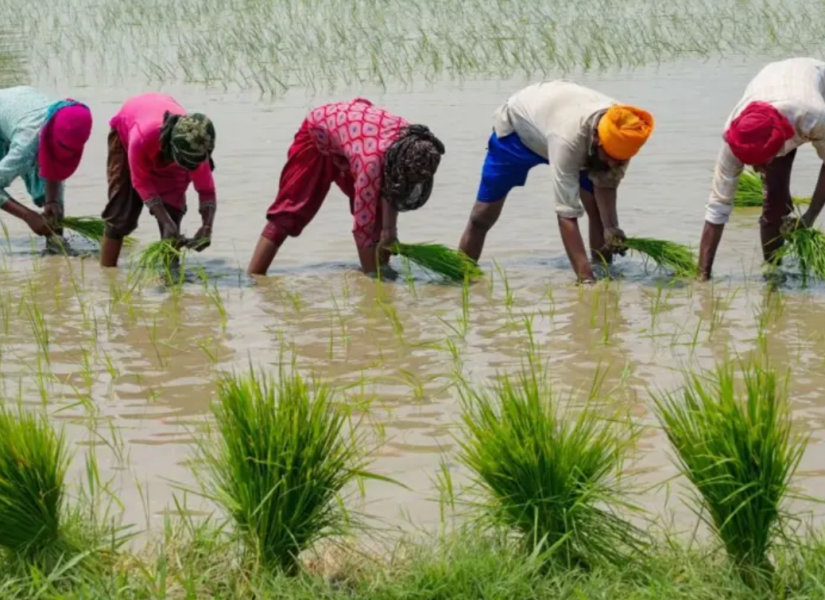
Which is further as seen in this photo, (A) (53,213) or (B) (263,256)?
(A) (53,213)

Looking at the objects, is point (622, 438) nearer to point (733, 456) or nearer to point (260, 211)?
point (733, 456)

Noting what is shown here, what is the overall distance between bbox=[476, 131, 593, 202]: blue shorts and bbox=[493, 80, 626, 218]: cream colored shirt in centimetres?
5

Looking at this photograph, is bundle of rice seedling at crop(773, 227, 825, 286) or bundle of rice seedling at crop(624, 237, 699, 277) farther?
bundle of rice seedling at crop(624, 237, 699, 277)

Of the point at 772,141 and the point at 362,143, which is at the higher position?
the point at 772,141

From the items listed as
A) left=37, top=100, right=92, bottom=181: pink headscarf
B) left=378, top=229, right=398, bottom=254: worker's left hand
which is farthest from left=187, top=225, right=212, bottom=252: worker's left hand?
left=37, top=100, right=92, bottom=181: pink headscarf

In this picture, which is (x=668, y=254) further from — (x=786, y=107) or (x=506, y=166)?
(x=786, y=107)

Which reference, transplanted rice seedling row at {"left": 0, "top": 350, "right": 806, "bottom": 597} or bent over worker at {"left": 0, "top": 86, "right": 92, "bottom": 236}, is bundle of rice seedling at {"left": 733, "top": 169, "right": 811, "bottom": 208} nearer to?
bent over worker at {"left": 0, "top": 86, "right": 92, "bottom": 236}

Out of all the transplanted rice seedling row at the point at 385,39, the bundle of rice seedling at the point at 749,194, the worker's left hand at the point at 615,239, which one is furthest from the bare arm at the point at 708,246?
the transplanted rice seedling row at the point at 385,39

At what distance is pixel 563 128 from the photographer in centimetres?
518

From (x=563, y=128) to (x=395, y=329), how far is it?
41.8 inches

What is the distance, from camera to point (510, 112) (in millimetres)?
5555

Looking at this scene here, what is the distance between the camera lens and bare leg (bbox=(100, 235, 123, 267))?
6043 millimetres

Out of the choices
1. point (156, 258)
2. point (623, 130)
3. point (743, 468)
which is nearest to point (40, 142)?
point (156, 258)

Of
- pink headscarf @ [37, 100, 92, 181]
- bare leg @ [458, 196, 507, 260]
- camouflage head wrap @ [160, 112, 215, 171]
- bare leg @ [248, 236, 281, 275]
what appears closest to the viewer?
camouflage head wrap @ [160, 112, 215, 171]
